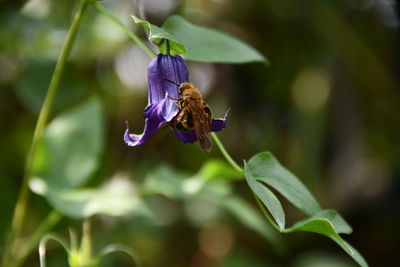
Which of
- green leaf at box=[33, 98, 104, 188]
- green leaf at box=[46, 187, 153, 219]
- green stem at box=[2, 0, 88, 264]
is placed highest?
green stem at box=[2, 0, 88, 264]

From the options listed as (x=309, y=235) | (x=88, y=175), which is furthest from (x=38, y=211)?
(x=309, y=235)

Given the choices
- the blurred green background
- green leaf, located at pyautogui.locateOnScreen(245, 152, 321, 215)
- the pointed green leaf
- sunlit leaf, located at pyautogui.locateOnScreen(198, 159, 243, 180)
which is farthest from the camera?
the blurred green background

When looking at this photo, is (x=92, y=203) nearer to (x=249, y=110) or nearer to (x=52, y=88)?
(x=52, y=88)

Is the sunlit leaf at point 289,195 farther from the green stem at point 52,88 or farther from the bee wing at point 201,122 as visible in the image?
the green stem at point 52,88

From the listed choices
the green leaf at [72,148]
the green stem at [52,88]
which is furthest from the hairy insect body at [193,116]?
the green leaf at [72,148]

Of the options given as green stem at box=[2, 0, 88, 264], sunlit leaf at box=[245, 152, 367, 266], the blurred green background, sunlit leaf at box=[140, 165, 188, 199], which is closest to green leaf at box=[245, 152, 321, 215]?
sunlit leaf at box=[245, 152, 367, 266]

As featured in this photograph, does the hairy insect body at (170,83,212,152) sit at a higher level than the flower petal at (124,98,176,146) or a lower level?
higher

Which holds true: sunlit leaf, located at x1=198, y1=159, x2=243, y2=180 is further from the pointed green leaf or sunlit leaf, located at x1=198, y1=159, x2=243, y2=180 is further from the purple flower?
the pointed green leaf
